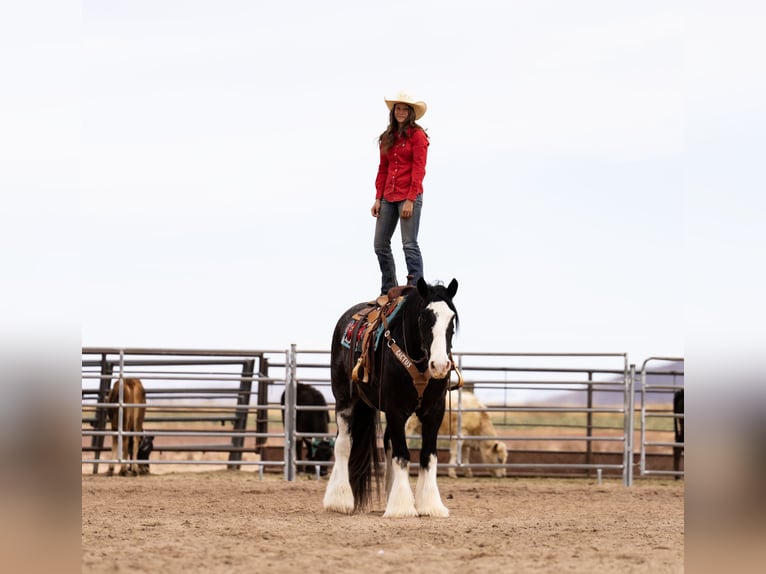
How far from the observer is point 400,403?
7266 mm

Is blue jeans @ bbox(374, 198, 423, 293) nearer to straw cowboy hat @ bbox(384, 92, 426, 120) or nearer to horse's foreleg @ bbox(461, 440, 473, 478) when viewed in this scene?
straw cowboy hat @ bbox(384, 92, 426, 120)

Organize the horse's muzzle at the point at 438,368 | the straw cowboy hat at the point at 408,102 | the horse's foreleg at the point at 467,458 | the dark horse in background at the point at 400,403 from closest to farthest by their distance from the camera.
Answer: the horse's muzzle at the point at 438,368, the dark horse in background at the point at 400,403, the straw cowboy hat at the point at 408,102, the horse's foreleg at the point at 467,458

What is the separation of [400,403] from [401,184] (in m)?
1.66

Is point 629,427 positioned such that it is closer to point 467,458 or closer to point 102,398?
point 467,458

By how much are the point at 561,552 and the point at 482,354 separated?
7300 millimetres

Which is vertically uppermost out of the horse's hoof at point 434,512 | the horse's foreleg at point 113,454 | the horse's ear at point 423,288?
the horse's ear at point 423,288

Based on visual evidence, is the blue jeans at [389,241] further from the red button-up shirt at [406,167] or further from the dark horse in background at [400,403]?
the dark horse in background at [400,403]

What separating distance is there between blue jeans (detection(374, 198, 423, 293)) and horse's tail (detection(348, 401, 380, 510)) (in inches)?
39.4

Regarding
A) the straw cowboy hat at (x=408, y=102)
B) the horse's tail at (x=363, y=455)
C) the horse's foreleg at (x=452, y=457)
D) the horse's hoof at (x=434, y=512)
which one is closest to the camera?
the horse's hoof at (x=434, y=512)

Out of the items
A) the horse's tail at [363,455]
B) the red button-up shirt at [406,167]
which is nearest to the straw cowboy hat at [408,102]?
the red button-up shirt at [406,167]

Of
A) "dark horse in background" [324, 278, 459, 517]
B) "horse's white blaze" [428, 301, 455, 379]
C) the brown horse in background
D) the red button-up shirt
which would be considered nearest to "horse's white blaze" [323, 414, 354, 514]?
"dark horse in background" [324, 278, 459, 517]

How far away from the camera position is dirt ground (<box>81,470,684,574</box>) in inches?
192

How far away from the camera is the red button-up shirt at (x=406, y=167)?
7.69 m

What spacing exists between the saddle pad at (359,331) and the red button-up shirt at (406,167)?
0.86 m
